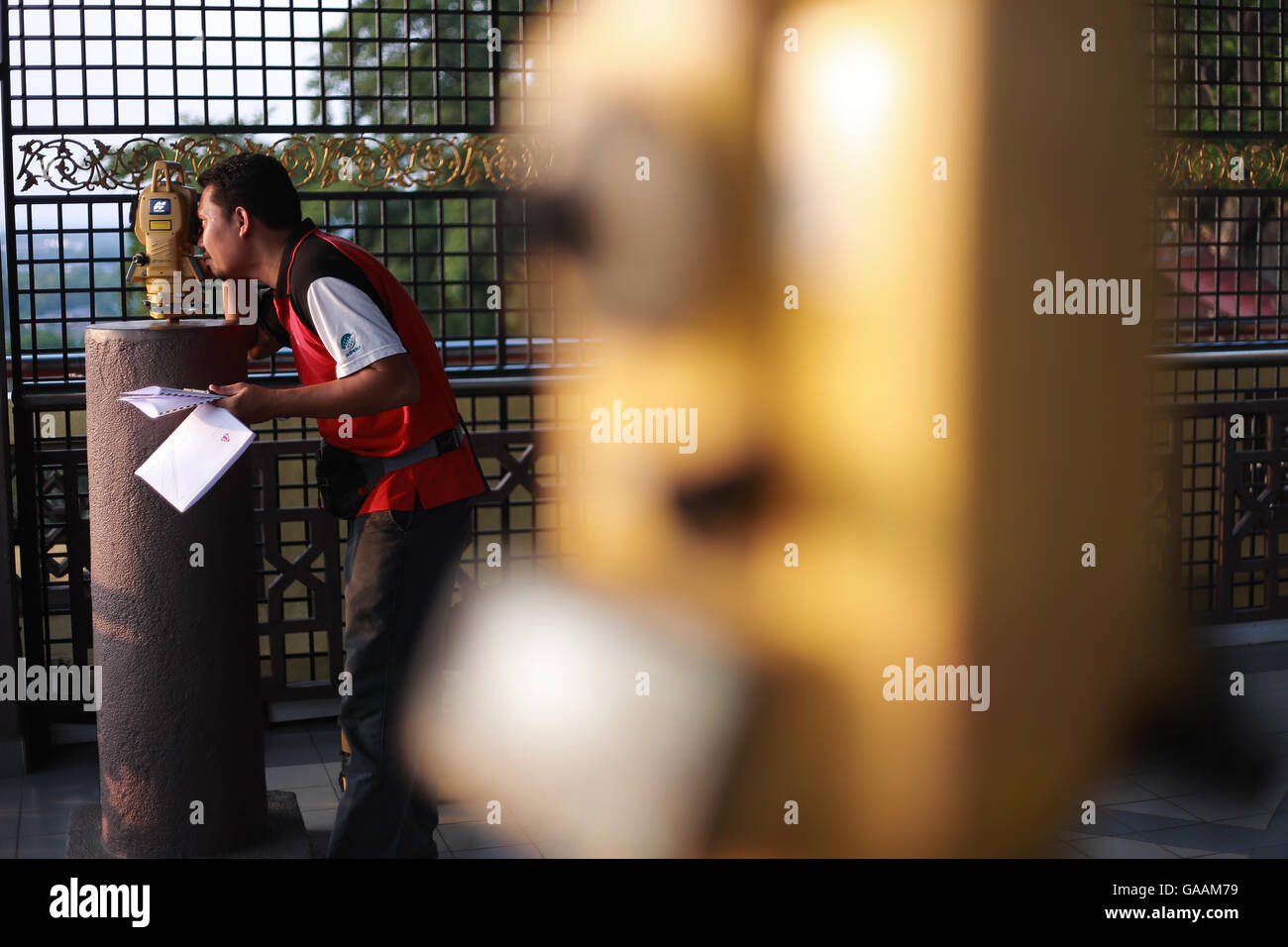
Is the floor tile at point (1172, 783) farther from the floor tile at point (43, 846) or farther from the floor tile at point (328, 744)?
the floor tile at point (43, 846)

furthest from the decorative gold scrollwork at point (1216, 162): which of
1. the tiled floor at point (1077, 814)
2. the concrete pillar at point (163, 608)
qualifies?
the concrete pillar at point (163, 608)

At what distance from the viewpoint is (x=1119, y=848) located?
4496 millimetres

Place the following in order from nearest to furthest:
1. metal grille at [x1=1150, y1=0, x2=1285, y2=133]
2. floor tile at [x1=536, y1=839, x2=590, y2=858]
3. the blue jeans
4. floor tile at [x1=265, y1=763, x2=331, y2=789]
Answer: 1. the blue jeans
2. floor tile at [x1=536, y1=839, x2=590, y2=858]
3. floor tile at [x1=265, y1=763, x2=331, y2=789]
4. metal grille at [x1=1150, y1=0, x2=1285, y2=133]

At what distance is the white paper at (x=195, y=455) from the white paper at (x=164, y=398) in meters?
0.03

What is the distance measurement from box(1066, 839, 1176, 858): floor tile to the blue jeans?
215 cm

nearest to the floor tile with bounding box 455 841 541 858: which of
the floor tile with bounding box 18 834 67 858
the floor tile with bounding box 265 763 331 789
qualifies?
the floor tile with bounding box 265 763 331 789

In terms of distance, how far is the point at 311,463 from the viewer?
995 centimetres

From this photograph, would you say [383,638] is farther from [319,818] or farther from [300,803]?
[300,803]

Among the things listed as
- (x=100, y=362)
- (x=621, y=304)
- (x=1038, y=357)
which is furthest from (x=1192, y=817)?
(x=100, y=362)

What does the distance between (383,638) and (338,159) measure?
270 cm

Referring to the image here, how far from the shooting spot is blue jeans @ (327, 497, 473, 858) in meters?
3.84

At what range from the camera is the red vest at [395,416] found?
3816 millimetres

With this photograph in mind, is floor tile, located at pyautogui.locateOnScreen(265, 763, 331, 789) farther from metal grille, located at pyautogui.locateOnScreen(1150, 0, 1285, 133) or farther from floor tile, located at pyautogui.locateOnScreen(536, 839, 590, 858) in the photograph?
metal grille, located at pyautogui.locateOnScreen(1150, 0, 1285, 133)

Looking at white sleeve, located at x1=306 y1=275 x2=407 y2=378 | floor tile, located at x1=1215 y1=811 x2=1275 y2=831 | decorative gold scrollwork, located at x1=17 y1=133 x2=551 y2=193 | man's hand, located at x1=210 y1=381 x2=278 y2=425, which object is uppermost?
decorative gold scrollwork, located at x1=17 y1=133 x2=551 y2=193
